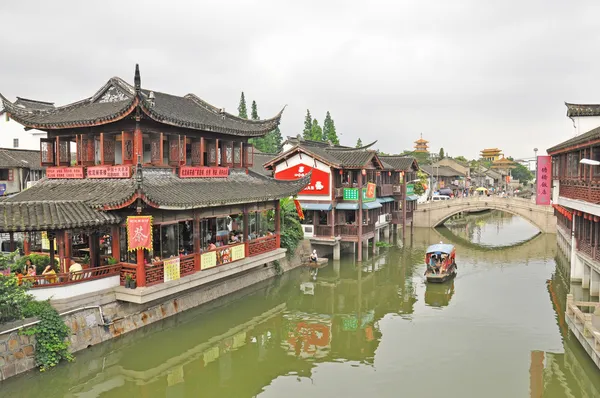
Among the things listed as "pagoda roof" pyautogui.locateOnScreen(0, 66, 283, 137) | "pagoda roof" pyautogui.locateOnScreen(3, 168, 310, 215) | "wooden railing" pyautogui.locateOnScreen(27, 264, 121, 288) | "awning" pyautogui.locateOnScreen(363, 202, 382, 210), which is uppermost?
"pagoda roof" pyautogui.locateOnScreen(0, 66, 283, 137)

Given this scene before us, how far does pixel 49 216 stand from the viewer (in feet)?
42.4

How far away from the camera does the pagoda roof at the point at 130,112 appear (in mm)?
15297

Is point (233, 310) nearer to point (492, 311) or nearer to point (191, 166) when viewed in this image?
point (191, 166)

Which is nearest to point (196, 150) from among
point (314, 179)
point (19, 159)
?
point (314, 179)

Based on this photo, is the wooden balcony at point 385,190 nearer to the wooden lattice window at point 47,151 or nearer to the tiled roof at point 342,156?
the tiled roof at point 342,156

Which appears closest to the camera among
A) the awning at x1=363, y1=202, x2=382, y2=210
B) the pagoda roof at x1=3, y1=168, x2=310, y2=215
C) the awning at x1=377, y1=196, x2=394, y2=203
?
the pagoda roof at x1=3, y1=168, x2=310, y2=215

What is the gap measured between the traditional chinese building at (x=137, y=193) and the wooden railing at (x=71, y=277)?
0.04 meters

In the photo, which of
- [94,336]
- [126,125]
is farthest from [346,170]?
[94,336]

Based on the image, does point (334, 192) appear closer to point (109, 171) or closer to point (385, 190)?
point (385, 190)

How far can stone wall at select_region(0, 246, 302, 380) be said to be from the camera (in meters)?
11.5

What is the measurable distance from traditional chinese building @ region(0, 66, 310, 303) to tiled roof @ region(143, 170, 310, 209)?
51 mm

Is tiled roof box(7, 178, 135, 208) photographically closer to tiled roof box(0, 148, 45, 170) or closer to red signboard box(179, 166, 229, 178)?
red signboard box(179, 166, 229, 178)

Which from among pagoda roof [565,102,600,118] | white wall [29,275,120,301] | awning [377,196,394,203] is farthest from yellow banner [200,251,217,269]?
pagoda roof [565,102,600,118]

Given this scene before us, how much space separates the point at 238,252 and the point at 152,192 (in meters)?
5.11
